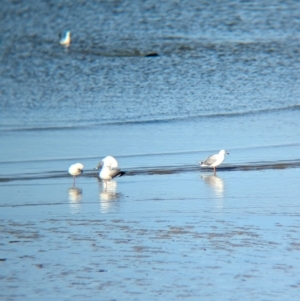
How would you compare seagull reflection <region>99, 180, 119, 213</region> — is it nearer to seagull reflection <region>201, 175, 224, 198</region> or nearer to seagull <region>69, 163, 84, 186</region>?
seagull <region>69, 163, 84, 186</region>

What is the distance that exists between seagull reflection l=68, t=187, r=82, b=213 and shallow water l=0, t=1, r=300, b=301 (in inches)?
1.2

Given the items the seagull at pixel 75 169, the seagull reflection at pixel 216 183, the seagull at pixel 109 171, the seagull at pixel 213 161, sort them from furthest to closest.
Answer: the seagull at pixel 213 161 → the seagull at pixel 75 169 → the seagull at pixel 109 171 → the seagull reflection at pixel 216 183

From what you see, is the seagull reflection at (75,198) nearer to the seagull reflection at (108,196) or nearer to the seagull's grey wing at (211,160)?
the seagull reflection at (108,196)

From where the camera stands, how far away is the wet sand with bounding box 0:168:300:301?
17.0ft

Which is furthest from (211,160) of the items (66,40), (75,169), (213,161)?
(66,40)

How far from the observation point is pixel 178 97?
1532cm

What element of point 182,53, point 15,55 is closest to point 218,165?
point 182,53

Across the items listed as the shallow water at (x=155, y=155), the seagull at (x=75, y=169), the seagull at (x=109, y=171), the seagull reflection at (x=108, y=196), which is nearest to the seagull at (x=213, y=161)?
the shallow water at (x=155, y=155)

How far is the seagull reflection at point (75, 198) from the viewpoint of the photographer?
7617 millimetres

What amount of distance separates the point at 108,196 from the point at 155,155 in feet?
7.83

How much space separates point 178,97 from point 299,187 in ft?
24.2

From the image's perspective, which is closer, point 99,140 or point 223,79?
point 99,140

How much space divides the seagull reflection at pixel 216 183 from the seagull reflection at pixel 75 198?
4.43 feet

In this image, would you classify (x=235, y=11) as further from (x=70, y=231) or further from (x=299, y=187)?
(x=70, y=231)
